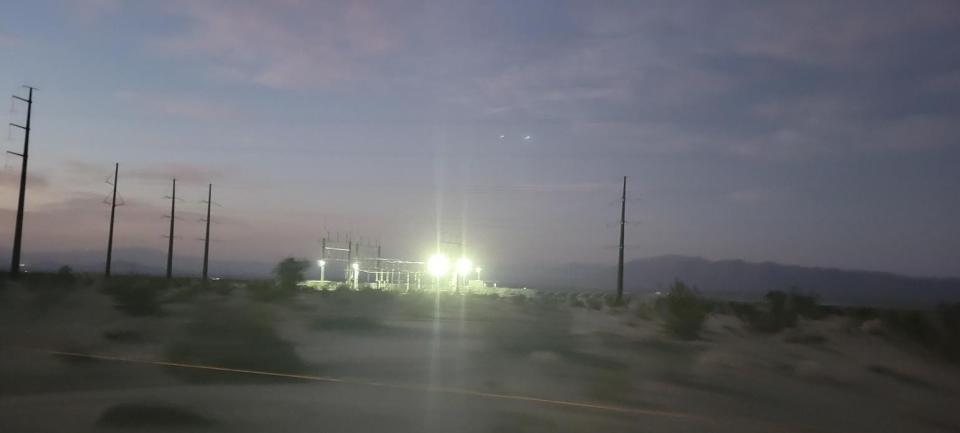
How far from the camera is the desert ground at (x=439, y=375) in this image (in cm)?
1293

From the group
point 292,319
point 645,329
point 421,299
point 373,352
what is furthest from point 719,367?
point 421,299

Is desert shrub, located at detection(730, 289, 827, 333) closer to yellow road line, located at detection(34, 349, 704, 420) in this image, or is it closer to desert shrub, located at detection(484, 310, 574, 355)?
desert shrub, located at detection(484, 310, 574, 355)

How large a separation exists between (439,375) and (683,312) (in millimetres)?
14496

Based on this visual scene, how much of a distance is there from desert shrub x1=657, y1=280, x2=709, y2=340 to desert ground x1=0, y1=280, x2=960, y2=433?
75cm

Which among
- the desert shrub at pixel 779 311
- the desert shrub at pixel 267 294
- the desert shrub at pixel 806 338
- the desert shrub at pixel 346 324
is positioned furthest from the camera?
the desert shrub at pixel 267 294

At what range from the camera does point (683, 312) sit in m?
30.3

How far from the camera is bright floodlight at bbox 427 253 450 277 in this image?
72.7m

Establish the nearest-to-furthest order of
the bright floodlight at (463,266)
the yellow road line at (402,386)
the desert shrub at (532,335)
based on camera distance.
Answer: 1. the yellow road line at (402,386)
2. the desert shrub at (532,335)
3. the bright floodlight at (463,266)

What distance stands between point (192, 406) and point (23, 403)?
8.47 feet

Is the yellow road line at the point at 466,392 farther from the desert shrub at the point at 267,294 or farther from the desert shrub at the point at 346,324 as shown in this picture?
the desert shrub at the point at 267,294

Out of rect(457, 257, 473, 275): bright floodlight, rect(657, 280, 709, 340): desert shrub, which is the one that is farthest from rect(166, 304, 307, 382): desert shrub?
rect(457, 257, 473, 275): bright floodlight

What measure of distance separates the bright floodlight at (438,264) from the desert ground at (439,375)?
37.9 m

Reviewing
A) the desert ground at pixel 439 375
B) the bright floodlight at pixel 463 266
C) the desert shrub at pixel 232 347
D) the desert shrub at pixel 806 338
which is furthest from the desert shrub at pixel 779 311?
the bright floodlight at pixel 463 266

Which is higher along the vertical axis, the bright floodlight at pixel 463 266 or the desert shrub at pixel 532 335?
the bright floodlight at pixel 463 266
